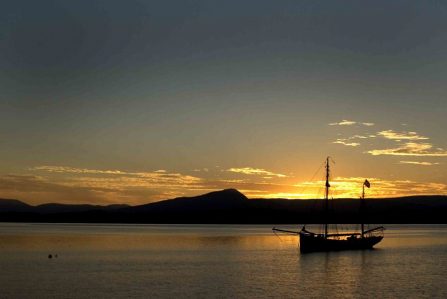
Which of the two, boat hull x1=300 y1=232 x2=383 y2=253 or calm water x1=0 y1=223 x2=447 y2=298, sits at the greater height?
boat hull x1=300 y1=232 x2=383 y2=253

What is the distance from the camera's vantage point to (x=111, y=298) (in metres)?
54.7

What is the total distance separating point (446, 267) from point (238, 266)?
3151cm

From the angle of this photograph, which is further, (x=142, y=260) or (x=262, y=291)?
(x=142, y=260)

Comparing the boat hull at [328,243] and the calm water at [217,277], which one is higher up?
the boat hull at [328,243]

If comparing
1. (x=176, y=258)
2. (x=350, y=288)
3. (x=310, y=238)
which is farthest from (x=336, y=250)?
(x=350, y=288)

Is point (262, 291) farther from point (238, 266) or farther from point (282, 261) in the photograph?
Answer: point (282, 261)

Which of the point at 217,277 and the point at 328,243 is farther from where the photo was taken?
the point at 328,243

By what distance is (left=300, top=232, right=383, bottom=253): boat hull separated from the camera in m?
121

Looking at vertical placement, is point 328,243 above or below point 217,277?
above

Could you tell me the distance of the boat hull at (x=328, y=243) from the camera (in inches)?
4781

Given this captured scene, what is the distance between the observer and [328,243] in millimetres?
126000

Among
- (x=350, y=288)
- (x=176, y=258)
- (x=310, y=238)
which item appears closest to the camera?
(x=350, y=288)

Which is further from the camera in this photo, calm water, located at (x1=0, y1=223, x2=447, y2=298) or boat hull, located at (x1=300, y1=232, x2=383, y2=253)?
boat hull, located at (x1=300, y1=232, x2=383, y2=253)

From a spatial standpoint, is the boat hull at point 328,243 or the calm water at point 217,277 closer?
the calm water at point 217,277
